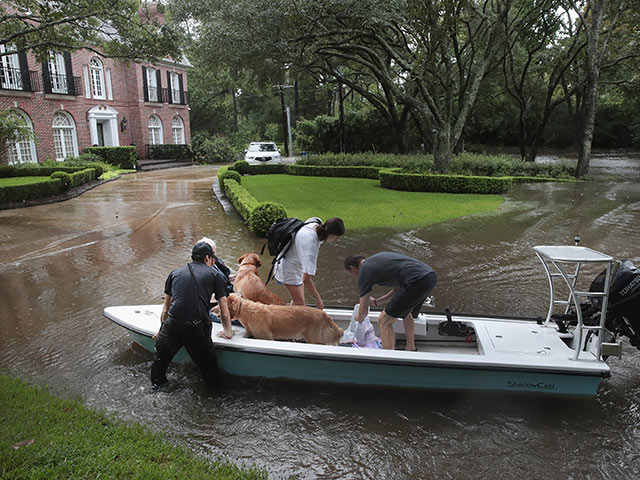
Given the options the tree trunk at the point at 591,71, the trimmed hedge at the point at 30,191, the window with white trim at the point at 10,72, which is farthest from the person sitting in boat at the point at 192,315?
the window with white trim at the point at 10,72

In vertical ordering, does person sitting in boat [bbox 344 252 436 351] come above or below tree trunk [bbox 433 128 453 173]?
below

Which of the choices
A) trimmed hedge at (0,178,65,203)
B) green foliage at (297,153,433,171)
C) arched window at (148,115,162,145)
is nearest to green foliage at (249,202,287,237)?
trimmed hedge at (0,178,65,203)

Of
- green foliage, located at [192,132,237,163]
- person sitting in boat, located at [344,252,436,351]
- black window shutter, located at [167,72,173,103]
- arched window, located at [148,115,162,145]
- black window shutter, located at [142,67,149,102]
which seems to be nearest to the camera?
person sitting in boat, located at [344,252,436,351]

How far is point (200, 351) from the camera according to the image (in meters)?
5.09

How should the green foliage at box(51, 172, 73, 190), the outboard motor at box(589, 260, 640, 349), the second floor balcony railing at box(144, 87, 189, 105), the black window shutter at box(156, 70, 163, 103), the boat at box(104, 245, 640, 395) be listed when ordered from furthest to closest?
the black window shutter at box(156, 70, 163, 103), the second floor balcony railing at box(144, 87, 189, 105), the green foliage at box(51, 172, 73, 190), the outboard motor at box(589, 260, 640, 349), the boat at box(104, 245, 640, 395)

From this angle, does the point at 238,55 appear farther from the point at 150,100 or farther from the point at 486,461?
the point at 150,100

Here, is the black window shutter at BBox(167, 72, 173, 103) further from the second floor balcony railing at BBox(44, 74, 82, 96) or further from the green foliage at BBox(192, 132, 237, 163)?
the second floor balcony railing at BBox(44, 74, 82, 96)

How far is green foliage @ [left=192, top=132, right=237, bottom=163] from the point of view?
39.9 metres

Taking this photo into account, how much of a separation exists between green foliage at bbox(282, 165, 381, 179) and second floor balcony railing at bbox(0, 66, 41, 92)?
1507 cm

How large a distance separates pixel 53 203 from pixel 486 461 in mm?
18313

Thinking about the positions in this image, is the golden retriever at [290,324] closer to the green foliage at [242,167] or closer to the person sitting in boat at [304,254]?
the person sitting in boat at [304,254]

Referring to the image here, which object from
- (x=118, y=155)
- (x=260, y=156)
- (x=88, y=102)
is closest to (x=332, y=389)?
(x=260, y=156)

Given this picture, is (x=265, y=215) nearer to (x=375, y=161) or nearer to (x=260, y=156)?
(x=375, y=161)

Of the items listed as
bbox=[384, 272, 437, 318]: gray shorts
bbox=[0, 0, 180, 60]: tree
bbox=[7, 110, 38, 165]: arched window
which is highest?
bbox=[0, 0, 180, 60]: tree
